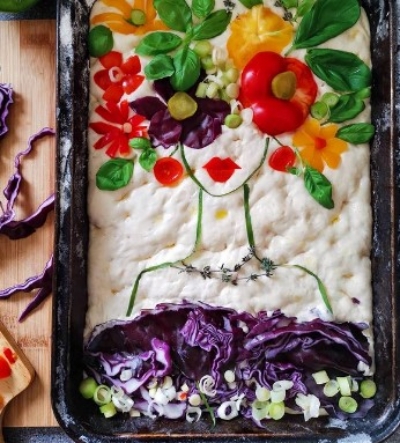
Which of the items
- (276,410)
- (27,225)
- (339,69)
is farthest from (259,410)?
(339,69)

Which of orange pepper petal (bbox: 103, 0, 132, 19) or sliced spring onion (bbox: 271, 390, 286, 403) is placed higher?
orange pepper petal (bbox: 103, 0, 132, 19)

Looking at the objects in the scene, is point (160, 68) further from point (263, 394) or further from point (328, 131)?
point (263, 394)

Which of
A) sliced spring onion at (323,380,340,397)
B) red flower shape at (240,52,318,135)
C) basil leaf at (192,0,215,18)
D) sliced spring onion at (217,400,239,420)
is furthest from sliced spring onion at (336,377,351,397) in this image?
basil leaf at (192,0,215,18)

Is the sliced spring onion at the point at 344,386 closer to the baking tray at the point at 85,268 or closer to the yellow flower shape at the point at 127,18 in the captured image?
the baking tray at the point at 85,268

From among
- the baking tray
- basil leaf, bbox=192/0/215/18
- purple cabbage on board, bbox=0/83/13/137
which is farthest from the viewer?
purple cabbage on board, bbox=0/83/13/137

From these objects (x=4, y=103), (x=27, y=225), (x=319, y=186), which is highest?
(x=4, y=103)

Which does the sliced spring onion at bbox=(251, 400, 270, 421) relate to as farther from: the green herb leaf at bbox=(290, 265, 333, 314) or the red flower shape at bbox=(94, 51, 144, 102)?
the red flower shape at bbox=(94, 51, 144, 102)

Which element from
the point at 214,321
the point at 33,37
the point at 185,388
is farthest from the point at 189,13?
the point at 185,388
